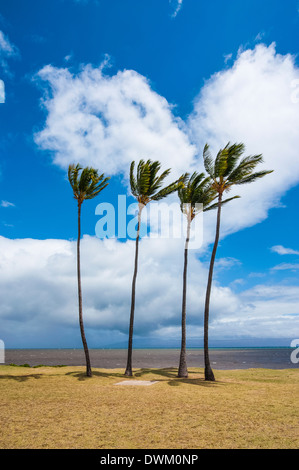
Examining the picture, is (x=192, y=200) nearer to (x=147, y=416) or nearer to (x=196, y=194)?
(x=196, y=194)

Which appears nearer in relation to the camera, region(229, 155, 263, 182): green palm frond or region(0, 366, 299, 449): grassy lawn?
region(0, 366, 299, 449): grassy lawn

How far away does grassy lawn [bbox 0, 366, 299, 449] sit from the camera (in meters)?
6.80

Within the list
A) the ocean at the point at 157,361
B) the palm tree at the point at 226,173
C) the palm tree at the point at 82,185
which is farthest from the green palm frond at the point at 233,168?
the ocean at the point at 157,361

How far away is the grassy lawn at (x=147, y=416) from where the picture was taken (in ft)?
22.3

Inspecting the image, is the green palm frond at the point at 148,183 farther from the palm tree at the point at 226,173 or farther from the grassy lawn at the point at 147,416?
the grassy lawn at the point at 147,416

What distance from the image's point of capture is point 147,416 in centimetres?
920

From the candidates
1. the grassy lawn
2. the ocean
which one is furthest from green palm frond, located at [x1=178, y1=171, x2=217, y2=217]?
the ocean

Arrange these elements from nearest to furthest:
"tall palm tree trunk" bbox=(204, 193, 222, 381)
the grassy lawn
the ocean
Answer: the grassy lawn → "tall palm tree trunk" bbox=(204, 193, 222, 381) → the ocean

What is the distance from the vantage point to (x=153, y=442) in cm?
668

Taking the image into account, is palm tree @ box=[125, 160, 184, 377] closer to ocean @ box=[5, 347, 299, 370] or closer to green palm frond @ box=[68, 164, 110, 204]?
green palm frond @ box=[68, 164, 110, 204]

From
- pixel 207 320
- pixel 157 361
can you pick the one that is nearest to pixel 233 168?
pixel 207 320
